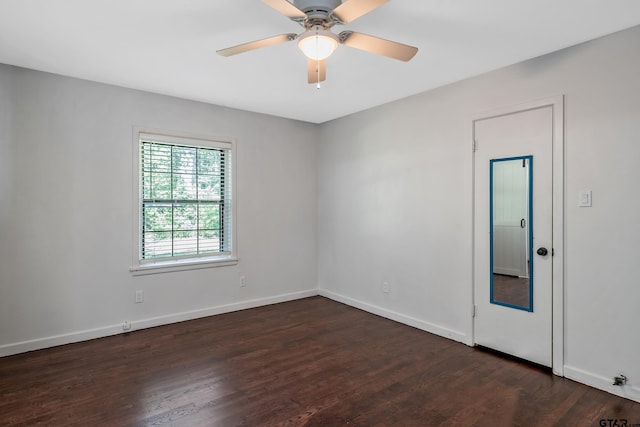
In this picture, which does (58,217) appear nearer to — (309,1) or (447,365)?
(309,1)

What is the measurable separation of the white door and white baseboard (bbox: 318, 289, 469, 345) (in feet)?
0.73

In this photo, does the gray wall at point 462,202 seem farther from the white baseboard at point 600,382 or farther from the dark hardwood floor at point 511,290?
the dark hardwood floor at point 511,290

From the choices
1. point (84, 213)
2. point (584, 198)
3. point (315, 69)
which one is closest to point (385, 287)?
point (584, 198)

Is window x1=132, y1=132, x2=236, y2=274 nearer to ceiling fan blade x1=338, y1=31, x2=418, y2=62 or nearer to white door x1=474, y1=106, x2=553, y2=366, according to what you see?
ceiling fan blade x1=338, y1=31, x2=418, y2=62

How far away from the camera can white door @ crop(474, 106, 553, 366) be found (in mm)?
2811

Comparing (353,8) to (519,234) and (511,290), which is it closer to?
(519,234)

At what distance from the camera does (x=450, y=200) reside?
351 centimetres

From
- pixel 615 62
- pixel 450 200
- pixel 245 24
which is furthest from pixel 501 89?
pixel 245 24

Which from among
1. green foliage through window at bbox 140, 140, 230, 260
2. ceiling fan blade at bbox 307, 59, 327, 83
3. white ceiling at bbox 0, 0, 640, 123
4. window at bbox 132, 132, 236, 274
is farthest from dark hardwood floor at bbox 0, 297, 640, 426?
white ceiling at bbox 0, 0, 640, 123

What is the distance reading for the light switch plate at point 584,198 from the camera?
2.57m

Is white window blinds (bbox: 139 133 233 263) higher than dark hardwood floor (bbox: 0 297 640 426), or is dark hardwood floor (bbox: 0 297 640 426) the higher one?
white window blinds (bbox: 139 133 233 263)

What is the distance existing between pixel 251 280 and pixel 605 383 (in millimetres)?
3582

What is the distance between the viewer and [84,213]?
3.43 metres

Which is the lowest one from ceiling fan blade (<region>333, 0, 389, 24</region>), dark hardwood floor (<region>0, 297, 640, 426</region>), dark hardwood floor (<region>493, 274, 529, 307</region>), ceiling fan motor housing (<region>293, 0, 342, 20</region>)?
dark hardwood floor (<region>0, 297, 640, 426</region>)
